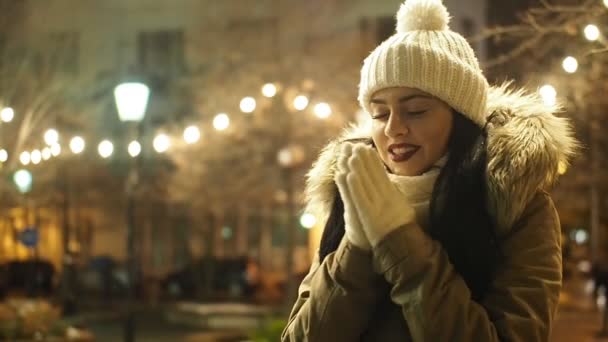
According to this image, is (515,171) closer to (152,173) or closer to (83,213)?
(152,173)

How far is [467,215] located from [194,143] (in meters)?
20.8

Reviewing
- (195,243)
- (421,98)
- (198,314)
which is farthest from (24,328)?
(195,243)

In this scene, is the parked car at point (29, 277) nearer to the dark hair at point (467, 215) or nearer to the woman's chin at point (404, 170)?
the woman's chin at point (404, 170)

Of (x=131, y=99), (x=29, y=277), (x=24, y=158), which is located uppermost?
(x=24, y=158)

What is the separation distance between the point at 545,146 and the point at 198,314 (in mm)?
20279

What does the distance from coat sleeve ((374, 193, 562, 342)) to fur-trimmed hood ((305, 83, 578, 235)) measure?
0.31ft

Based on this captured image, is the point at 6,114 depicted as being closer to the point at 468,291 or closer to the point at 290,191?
the point at 290,191

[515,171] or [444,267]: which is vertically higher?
[515,171]

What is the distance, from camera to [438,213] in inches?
90.7

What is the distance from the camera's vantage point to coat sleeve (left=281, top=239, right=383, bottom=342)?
7.39ft

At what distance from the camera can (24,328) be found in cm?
1453

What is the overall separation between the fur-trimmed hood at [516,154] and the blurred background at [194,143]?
201 inches

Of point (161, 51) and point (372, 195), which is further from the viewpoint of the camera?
point (161, 51)

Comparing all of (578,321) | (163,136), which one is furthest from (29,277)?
(578,321)
